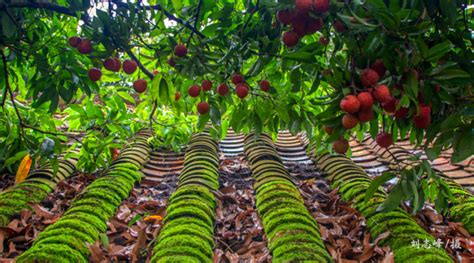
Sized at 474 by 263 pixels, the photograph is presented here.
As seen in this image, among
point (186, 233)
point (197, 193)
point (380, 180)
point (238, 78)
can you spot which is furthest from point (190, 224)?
point (380, 180)

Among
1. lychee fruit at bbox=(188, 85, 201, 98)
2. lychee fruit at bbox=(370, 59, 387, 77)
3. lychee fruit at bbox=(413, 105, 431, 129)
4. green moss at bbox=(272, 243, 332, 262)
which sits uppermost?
lychee fruit at bbox=(188, 85, 201, 98)

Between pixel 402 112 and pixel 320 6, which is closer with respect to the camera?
pixel 320 6

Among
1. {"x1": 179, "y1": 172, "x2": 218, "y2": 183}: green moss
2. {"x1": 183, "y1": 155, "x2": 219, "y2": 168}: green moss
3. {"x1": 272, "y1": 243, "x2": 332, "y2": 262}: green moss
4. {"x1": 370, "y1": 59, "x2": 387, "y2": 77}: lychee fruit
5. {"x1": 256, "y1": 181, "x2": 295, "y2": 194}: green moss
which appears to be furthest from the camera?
{"x1": 183, "y1": 155, "x2": 219, "y2": 168}: green moss

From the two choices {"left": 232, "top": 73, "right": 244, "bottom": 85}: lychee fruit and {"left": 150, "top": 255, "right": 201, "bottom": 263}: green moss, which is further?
{"left": 232, "top": 73, "right": 244, "bottom": 85}: lychee fruit

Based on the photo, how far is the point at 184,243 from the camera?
129 cm

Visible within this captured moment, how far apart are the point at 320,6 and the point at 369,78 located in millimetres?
210

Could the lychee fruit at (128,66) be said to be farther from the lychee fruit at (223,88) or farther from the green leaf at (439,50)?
the green leaf at (439,50)

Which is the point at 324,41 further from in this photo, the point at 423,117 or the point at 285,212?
the point at 285,212

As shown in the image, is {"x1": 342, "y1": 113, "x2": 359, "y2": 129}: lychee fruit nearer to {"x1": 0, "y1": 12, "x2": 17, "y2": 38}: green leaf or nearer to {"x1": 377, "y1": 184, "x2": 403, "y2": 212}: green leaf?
{"x1": 377, "y1": 184, "x2": 403, "y2": 212}: green leaf

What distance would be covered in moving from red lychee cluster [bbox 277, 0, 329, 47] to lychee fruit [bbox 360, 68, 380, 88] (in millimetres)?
182

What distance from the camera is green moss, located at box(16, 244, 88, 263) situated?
113 cm

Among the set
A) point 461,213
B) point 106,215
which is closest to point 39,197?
point 106,215

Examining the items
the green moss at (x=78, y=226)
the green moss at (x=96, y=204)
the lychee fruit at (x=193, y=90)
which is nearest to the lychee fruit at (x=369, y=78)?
the lychee fruit at (x=193, y=90)

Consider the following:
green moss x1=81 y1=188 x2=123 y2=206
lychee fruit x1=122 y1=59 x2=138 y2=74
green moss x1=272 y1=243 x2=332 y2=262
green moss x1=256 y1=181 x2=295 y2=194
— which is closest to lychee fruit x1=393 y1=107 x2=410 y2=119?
green moss x1=272 y1=243 x2=332 y2=262
